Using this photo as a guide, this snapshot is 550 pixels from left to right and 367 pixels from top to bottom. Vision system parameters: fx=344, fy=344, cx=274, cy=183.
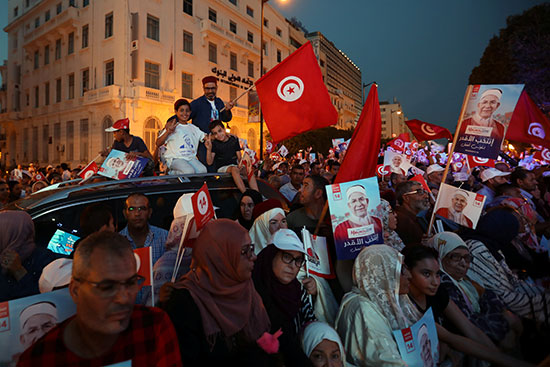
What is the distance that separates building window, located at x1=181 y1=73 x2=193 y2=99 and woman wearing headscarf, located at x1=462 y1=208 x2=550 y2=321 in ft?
85.1

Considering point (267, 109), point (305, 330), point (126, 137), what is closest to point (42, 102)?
point (126, 137)

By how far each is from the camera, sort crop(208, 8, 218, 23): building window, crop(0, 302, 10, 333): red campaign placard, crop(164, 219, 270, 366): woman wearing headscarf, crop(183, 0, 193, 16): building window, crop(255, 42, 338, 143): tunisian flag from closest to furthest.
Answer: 1. crop(0, 302, 10, 333): red campaign placard
2. crop(164, 219, 270, 366): woman wearing headscarf
3. crop(255, 42, 338, 143): tunisian flag
4. crop(183, 0, 193, 16): building window
5. crop(208, 8, 218, 23): building window

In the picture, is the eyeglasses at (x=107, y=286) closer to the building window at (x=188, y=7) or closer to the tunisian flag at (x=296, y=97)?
the tunisian flag at (x=296, y=97)

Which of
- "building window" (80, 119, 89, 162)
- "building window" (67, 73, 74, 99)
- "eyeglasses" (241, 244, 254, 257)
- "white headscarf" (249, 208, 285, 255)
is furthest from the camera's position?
"building window" (67, 73, 74, 99)

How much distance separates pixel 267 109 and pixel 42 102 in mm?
32741

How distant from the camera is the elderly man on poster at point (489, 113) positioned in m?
4.57

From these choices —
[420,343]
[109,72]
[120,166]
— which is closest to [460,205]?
[420,343]

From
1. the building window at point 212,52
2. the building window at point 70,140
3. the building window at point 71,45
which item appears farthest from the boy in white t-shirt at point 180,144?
the building window at point 71,45

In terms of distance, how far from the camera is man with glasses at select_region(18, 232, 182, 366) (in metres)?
1.41

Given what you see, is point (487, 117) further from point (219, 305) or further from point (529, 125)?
point (219, 305)

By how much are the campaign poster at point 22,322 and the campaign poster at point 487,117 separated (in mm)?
4897

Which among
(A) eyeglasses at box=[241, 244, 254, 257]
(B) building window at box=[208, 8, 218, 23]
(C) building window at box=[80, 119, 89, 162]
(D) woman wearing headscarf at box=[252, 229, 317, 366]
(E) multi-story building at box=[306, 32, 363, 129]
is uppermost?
(E) multi-story building at box=[306, 32, 363, 129]

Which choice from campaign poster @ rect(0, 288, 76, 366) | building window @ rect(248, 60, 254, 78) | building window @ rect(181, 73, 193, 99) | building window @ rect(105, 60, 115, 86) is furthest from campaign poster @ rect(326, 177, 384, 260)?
building window @ rect(248, 60, 254, 78)

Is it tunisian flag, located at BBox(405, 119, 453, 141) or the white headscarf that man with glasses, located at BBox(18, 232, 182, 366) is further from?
tunisian flag, located at BBox(405, 119, 453, 141)
